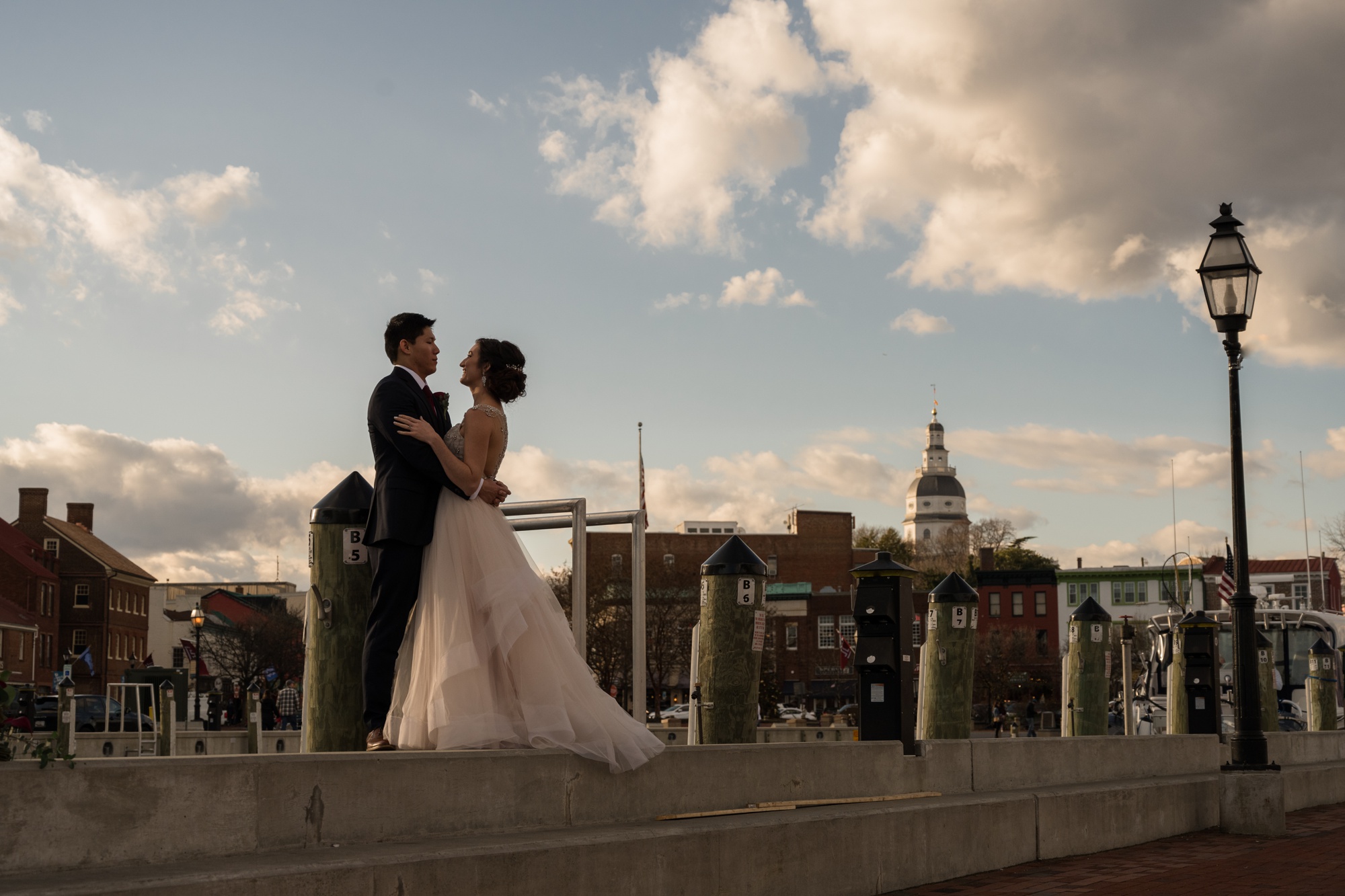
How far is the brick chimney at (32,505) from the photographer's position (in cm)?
7481

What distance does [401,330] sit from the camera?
6984 mm

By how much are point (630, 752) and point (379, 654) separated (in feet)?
4.51

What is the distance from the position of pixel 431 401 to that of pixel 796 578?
94091 mm

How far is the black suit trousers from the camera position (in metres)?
6.64

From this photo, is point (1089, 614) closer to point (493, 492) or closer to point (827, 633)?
point (493, 492)

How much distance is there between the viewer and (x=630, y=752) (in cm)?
686

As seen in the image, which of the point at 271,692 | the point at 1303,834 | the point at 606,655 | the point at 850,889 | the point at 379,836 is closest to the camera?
the point at 379,836

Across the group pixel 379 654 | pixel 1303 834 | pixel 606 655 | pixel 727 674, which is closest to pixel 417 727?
pixel 379 654

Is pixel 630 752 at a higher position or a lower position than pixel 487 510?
lower

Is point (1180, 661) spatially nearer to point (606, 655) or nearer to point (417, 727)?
point (417, 727)

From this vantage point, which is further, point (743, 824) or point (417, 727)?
point (743, 824)

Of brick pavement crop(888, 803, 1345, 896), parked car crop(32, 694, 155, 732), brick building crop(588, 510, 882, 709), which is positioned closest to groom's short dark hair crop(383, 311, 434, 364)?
brick pavement crop(888, 803, 1345, 896)

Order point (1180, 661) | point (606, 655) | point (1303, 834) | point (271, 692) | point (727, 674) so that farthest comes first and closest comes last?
point (606, 655) < point (271, 692) < point (1180, 661) < point (1303, 834) < point (727, 674)

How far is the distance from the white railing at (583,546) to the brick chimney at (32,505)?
72.3 metres
